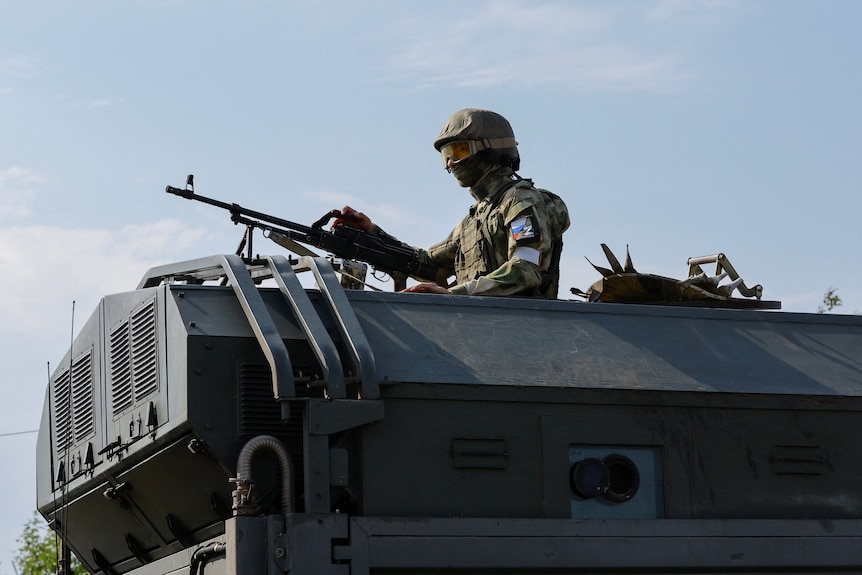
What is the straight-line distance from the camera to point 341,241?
8703 millimetres

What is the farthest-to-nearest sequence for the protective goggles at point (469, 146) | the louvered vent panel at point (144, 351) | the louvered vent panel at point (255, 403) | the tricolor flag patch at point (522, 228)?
the protective goggles at point (469, 146)
the tricolor flag patch at point (522, 228)
the louvered vent panel at point (144, 351)
the louvered vent panel at point (255, 403)

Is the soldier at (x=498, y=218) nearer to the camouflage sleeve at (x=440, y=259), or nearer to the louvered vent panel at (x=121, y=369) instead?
the camouflage sleeve at (x=440, y=259)

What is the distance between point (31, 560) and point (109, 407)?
748 inches

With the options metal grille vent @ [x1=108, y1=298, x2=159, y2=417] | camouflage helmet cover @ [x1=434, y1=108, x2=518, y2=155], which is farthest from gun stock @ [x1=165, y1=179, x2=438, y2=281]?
metal grille vent @ [x1=108, y1=298, x2=159, y2=417]

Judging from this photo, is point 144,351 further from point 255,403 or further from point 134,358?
point 255,403

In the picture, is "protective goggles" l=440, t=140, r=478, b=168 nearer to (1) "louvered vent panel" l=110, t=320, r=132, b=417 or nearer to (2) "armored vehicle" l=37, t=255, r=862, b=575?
(2) "armored vehicle" l=37, t=255, r=862, b=575

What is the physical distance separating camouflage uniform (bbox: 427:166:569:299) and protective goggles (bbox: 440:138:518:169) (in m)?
0.13

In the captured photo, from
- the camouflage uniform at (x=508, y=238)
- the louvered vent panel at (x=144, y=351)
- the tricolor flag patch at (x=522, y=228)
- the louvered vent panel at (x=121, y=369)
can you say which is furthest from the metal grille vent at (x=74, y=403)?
the tricolor flag patch at (x=522, y=228)

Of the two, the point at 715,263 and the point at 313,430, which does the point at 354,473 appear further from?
the point at 715,263

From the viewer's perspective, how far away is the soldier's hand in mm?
8625

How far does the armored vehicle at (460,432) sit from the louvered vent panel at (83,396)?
0.44 feet

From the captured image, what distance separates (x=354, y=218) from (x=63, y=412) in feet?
6.74

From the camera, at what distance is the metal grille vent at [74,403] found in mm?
7043

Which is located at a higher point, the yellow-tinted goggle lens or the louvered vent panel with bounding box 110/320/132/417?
the yellow-tinted goggle lens
